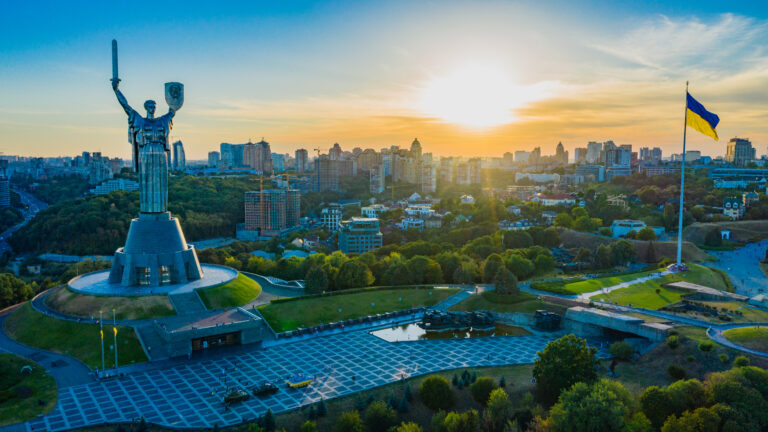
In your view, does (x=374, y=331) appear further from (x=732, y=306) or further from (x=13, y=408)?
(x=732, y=306)

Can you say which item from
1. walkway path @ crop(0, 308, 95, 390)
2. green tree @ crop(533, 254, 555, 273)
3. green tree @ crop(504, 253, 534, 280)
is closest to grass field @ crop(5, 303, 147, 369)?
walkway path @ crop(0, 308, 95, 390)

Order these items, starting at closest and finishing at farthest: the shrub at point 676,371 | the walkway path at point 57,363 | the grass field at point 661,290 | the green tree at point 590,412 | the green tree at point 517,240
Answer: the green tree at point 590,412
the shrub at point 676,371
the walkway path at point 57,363
the grass field at point 661,290
the green tree at point 517,240

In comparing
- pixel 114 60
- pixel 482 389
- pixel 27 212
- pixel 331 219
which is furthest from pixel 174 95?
pixel 27 212

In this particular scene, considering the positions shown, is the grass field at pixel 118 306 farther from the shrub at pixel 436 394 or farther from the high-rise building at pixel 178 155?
the high-rise building at pixel 178 155

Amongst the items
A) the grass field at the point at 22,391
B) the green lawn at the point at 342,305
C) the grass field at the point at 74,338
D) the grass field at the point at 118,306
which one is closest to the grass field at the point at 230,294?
the green lawn at the point at 342,305

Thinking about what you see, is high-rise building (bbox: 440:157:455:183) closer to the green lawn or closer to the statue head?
the green lawn

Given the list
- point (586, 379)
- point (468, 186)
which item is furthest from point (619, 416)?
point (468, 186)
